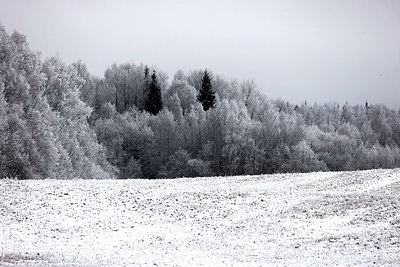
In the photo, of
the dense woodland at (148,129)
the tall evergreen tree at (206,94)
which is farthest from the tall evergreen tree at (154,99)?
the tall evergreen tree at (206,94)

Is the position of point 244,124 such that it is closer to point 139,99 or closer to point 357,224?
point 139,99

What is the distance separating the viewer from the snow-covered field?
2195 centimetres

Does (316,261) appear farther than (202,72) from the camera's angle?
No

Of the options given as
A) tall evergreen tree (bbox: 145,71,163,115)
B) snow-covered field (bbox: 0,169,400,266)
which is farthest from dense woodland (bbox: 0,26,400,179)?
snow-covered field (bbox: 0,169,400,266)

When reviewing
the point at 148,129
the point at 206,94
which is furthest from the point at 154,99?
the point at 148,129

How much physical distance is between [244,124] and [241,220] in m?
65.0

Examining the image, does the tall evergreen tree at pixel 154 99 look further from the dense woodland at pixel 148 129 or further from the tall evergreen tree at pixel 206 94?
the tall evergreen tree at pixel 206 94

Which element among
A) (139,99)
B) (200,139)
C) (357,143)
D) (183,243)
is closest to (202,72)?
(139,99)

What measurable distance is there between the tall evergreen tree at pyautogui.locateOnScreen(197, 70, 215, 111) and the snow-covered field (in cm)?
6461

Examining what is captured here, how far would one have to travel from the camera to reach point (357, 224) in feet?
90.0

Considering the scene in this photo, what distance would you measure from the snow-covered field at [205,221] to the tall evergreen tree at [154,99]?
63.5 meters

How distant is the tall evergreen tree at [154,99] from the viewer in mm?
104438

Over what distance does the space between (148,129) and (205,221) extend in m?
63.9

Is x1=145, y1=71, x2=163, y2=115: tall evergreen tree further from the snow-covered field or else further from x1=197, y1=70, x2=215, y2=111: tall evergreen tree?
the snow-covered field
